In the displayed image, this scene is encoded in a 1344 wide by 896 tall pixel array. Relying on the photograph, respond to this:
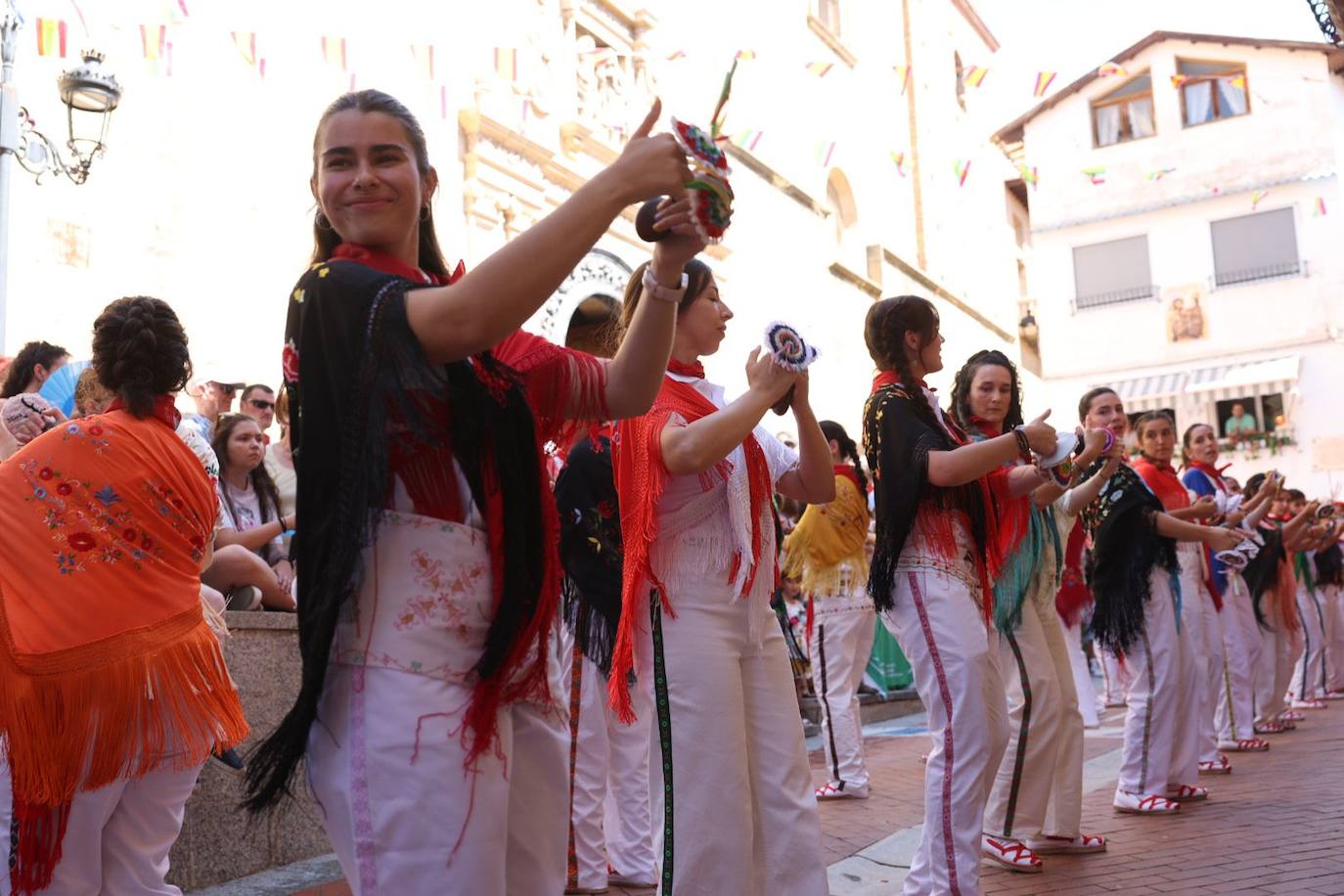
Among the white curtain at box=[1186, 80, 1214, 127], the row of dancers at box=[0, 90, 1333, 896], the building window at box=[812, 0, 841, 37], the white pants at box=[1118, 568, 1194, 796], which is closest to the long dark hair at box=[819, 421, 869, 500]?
the row of dancers at box=[0, 90, 1333, 896]

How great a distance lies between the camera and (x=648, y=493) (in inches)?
137

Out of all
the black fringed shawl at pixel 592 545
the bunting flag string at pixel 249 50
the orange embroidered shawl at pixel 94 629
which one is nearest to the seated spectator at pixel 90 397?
the orange embroidered shawl at pixel 94 629

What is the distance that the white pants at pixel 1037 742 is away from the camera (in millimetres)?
5172

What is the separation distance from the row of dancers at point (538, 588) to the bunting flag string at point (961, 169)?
24.4 meters

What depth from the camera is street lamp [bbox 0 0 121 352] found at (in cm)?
754

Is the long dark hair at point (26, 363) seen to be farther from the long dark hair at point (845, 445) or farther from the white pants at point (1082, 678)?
the white pants at point (1082, 678)

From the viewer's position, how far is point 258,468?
6637 mm

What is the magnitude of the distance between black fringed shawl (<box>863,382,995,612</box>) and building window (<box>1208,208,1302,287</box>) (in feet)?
100.0

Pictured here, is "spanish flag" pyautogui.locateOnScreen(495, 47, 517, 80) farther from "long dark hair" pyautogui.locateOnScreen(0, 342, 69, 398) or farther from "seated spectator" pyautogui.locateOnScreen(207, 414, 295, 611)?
"long dark hair" pyautogui.locateOnScreen(0, 342, 69, 398)

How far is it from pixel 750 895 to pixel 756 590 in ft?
2.44

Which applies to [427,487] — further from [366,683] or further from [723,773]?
[723,773]

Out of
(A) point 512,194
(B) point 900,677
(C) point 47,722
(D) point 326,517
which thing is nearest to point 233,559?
(C) point 47,722

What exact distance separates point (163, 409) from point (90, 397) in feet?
3.48

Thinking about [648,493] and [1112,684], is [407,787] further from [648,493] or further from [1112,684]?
[1112,684]
